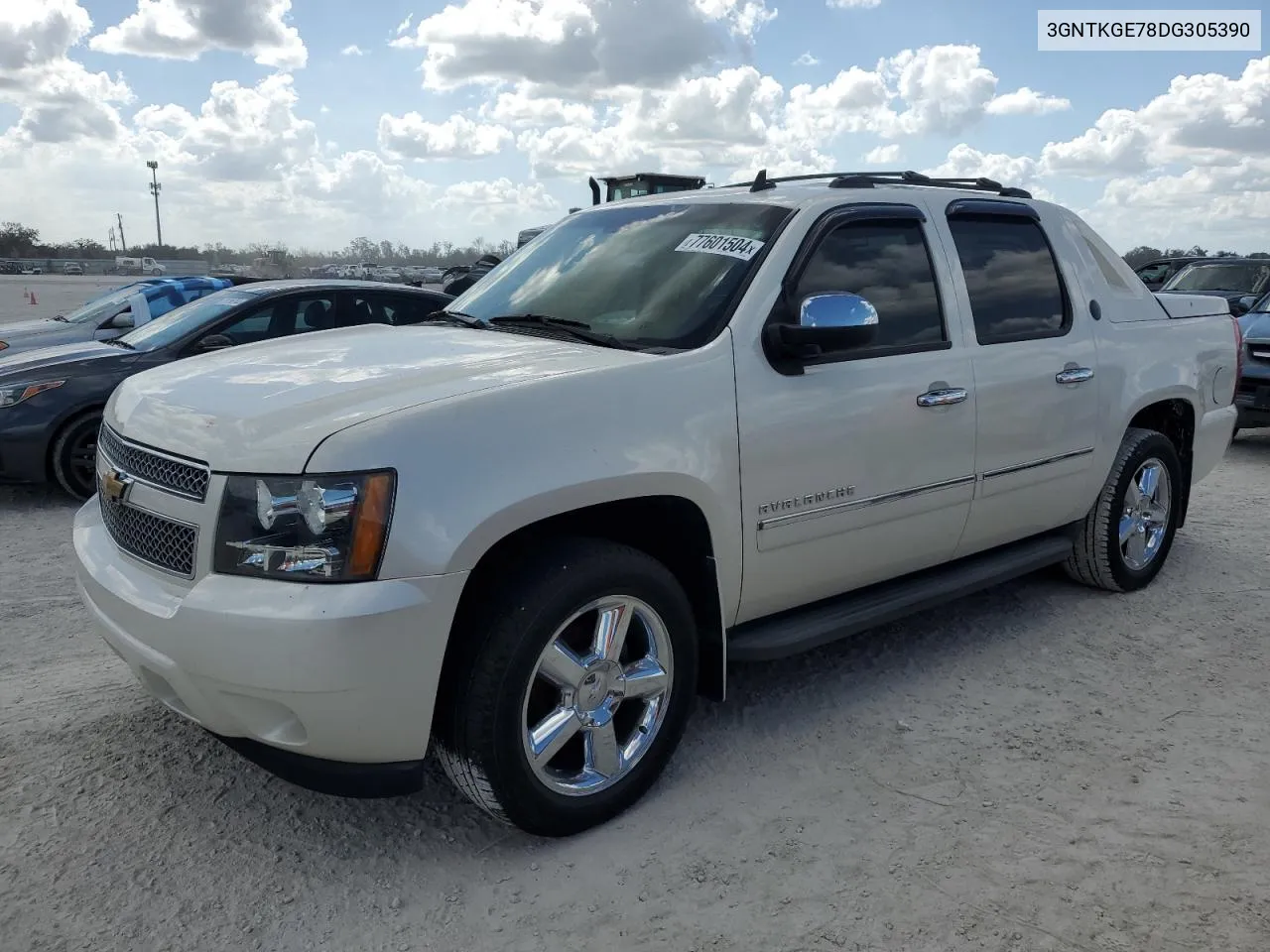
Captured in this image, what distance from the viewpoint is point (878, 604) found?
3.81 metres

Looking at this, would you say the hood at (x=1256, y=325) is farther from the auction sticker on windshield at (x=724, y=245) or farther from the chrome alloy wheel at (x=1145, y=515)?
the auction sticker on windshield at (x=724, y=245)

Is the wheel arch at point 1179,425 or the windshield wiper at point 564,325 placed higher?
the windshield wiper at point 564,325

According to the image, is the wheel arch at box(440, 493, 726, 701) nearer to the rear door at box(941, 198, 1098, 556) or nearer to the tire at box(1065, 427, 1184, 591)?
the rear door at box(941, 198, 1098, 556)

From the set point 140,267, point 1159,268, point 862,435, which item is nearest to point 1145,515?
point 862,435

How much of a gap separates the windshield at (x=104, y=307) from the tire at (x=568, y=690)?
29.7 ft

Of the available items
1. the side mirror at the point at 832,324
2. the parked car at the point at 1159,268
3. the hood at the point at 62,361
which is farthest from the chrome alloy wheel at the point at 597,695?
the parked car at the point at 1159,268

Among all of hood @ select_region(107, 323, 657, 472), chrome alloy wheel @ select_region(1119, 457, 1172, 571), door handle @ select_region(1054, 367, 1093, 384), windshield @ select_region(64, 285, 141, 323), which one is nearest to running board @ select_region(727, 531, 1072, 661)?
chrome alloy wheel @ select_region(1119, 457, 1172, 571)

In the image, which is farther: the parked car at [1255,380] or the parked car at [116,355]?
the parked car at [1255,380]

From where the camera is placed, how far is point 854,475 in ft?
11.7

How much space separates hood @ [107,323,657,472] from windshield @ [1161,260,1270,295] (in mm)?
12153

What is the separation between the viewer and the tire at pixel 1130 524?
4941 mm

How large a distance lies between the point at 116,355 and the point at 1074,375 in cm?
632

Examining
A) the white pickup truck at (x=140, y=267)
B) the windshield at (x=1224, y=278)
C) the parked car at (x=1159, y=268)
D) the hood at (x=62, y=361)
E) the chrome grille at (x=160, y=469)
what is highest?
the white pickup truck at (x=140, y=267)

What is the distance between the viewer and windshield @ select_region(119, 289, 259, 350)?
765cm
